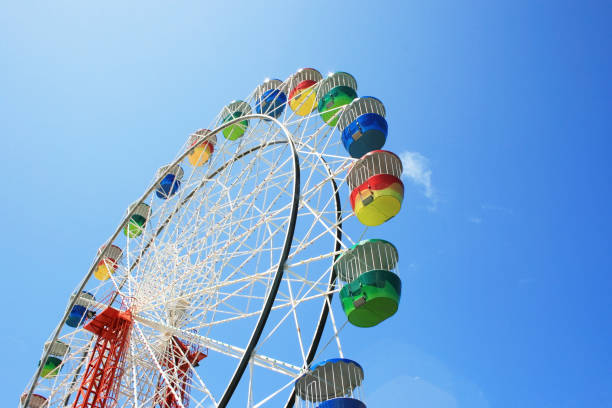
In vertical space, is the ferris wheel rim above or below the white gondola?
above

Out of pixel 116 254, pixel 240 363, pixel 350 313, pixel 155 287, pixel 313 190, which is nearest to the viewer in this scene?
pixel 240 363

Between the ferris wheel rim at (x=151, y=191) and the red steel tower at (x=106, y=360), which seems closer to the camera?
the ferris wheel rim at (x=151, y=191)

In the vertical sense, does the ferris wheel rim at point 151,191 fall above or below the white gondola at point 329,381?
above

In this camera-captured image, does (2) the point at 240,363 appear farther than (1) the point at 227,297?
No

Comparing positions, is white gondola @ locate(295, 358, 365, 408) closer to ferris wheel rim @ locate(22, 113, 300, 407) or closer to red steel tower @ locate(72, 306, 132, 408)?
ferris wheel rim @ locate(22, 113, 300, 407)

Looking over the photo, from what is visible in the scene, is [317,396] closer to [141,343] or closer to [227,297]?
[227,297]

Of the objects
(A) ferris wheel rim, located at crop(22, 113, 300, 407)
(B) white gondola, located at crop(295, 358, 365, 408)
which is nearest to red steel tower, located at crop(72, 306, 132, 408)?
(A) ferris wheel rim, located at crop(22, 113, 300, 407)

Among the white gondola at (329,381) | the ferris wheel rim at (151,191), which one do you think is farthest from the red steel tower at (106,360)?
the white gondola at (329,381)

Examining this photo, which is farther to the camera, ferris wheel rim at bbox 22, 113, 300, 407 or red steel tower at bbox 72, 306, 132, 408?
red steel tower at bbox 72, 306, 132, 408

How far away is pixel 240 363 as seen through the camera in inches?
291

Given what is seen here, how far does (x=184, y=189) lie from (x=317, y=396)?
838 centimetres

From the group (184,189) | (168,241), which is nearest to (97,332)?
(168,241)

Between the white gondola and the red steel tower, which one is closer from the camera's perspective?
the white gondola

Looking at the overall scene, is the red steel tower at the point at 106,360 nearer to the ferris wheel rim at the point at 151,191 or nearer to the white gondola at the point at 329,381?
the ferris wheel rim at the point at 151,191
